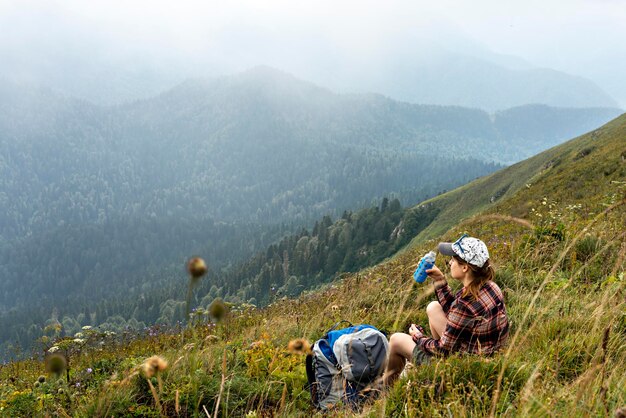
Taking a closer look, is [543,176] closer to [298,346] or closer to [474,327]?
[474,327]

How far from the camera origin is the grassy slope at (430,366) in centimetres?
254

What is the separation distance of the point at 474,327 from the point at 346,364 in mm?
1236

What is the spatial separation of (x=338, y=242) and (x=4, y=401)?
109781 mm

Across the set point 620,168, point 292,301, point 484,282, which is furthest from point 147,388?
point 620,168

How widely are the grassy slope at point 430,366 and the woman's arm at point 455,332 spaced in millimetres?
430

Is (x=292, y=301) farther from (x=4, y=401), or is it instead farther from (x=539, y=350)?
(x=539, y=350)

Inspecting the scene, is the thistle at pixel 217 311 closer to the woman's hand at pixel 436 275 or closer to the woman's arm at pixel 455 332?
the woman's arm at pixel 455 332

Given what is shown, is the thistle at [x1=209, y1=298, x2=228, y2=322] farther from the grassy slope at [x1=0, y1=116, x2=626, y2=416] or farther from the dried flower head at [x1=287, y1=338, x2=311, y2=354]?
the dried flower head at [x1=287, y1=338, x2=311, y2=354]

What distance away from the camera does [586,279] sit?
5.75m

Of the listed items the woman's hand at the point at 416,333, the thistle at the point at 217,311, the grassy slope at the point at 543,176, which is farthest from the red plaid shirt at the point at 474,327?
the grassy slope at the point at 543,176

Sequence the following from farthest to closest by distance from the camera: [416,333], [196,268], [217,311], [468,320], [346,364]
→ [416,333]
[346,364]
[468,320]
[217,311]
[196,268]

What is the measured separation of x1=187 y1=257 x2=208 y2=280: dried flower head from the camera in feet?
4.48

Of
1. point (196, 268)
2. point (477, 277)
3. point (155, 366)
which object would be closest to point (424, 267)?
point (477, 277)

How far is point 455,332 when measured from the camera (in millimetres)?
3941
